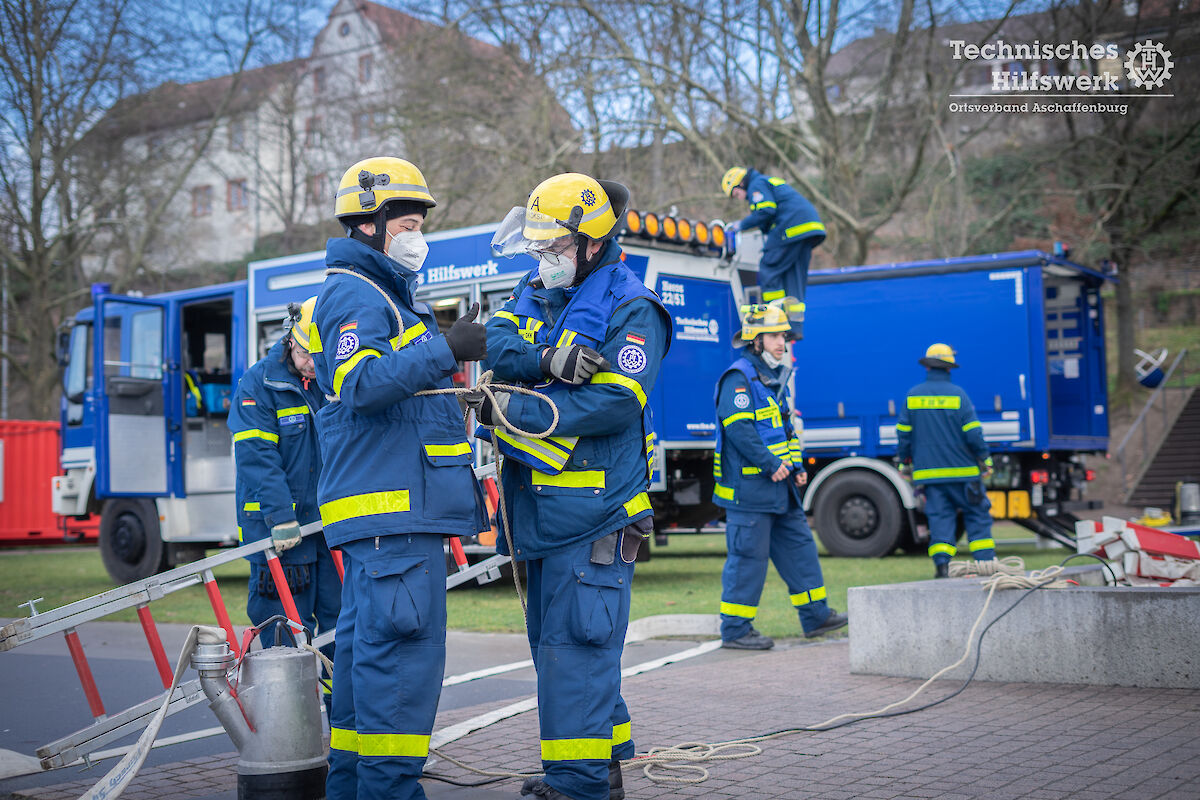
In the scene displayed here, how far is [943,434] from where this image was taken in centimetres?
1004

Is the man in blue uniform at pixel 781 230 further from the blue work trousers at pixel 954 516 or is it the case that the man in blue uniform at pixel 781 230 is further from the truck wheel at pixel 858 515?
the truck wheel at pixel 858 515

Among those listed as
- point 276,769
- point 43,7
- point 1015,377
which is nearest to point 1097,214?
point 1015,377

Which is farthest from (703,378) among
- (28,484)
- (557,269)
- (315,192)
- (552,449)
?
(315,192)

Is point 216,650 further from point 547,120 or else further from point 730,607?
point 547,120

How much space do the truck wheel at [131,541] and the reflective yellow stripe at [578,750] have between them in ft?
31.7

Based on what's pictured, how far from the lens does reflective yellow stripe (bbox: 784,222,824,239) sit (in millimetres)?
9492

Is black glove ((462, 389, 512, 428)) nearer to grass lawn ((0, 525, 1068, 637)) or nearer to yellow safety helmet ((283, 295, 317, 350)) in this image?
yellow safety helmet ((283, 295, 317, 350))

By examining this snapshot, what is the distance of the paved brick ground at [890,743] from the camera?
4.05 m

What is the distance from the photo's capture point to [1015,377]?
13.3 metres

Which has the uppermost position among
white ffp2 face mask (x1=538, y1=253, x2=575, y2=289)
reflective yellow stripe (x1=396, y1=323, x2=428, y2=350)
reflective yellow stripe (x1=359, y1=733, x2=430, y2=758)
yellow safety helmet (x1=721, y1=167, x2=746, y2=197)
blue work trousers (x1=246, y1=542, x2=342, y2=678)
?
yellow safety helmet (x1=721, y1=167, x2=746, y2=197)

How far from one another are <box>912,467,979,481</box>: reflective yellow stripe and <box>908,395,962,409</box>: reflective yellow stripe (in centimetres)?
53

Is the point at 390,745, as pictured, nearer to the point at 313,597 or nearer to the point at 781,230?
the point at 313,597

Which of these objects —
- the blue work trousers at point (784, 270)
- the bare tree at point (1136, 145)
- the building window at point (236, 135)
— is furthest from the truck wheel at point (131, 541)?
the building window at point (236, 135)

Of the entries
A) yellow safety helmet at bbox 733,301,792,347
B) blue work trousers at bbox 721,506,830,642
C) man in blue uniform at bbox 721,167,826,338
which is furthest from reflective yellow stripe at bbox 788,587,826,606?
man in blue uniform at bbox 721,167,826,338
